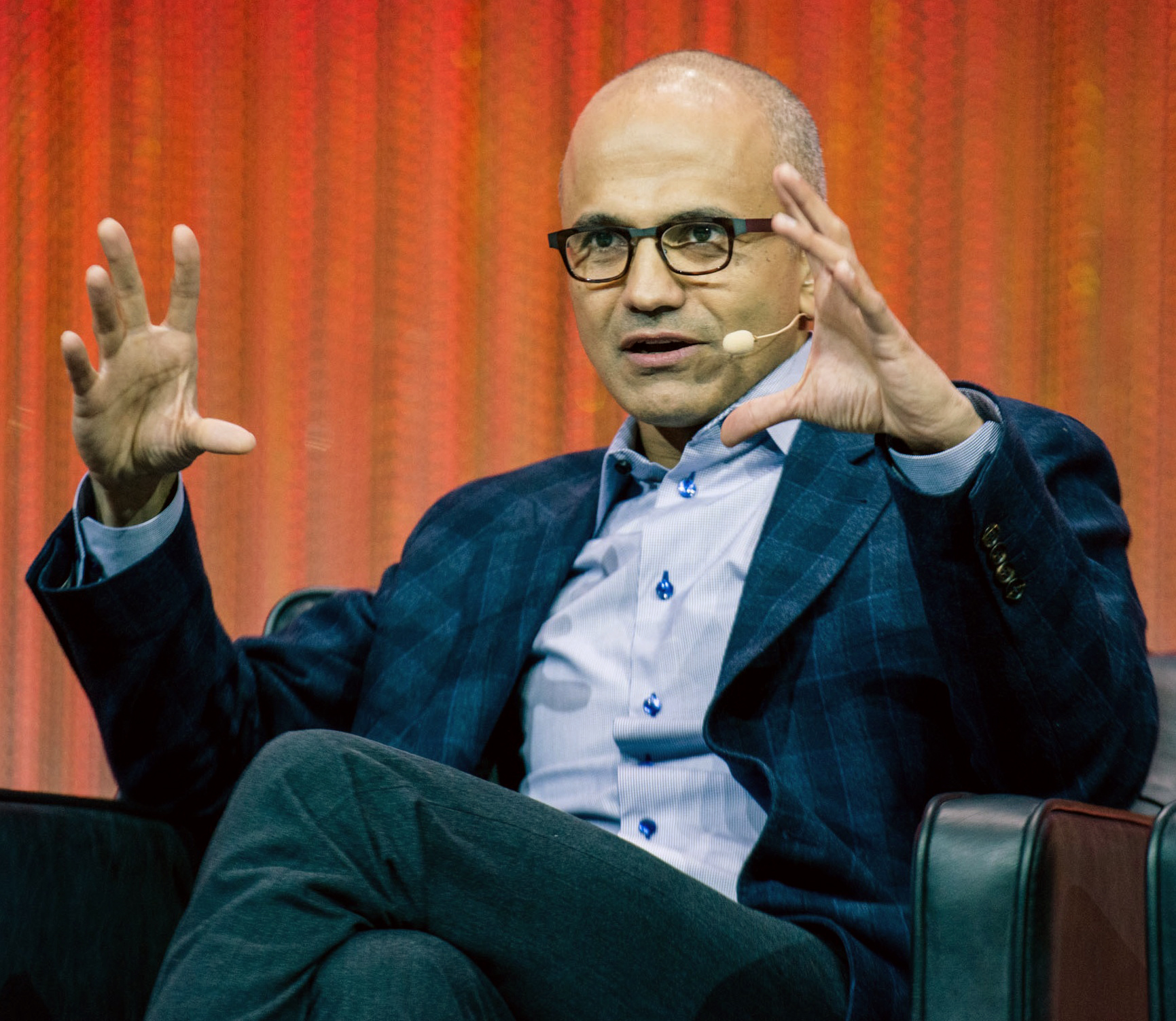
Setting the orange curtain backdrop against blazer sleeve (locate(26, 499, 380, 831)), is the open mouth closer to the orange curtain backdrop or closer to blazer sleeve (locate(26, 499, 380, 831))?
blazer sleeve (locate(26, 499, 380, 831))

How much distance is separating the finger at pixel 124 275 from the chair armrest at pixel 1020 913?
74 centimetres

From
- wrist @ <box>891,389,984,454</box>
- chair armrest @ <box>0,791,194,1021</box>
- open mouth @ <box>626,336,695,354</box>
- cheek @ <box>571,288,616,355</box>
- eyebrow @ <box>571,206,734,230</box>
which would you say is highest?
eyebrow @ <box>571,206,734,230</box>

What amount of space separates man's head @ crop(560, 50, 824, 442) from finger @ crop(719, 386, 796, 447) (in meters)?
0.37

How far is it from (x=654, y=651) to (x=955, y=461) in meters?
0.41

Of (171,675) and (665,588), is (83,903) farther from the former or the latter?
(665,588)

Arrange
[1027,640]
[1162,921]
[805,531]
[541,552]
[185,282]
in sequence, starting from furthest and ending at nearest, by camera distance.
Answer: [541,552] → [805,531] → [185,282] → [1027,640] → [1162,921]

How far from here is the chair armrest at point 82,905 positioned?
1.08 m

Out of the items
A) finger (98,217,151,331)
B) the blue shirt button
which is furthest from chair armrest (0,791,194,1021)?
the blue shirt button

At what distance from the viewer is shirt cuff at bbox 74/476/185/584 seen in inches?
45.3

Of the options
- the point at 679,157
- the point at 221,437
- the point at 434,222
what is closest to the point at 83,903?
the point at 221,437

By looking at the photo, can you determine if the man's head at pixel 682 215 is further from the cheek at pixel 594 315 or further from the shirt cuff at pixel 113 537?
the shirt cuff at pixel 113 537

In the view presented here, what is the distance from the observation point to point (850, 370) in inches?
37.8

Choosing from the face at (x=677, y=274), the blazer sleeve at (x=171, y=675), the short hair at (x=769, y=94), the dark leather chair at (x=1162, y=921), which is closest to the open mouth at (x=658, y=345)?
→ the face at (x=677, y=274)

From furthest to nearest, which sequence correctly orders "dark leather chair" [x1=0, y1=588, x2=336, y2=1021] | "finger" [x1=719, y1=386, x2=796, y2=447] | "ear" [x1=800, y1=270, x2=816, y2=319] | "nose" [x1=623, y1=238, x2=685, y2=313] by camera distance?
"ear" [x1=800, y1=270, x2=816, y2=319] < "nose" [x1=623, y1=238, x2=685, y2=313] < "dark leather chair" [x1=0, y1=588, x2=336, y2=1021] < "finger" [x1=719, y1=386, x2=796, y2=447]
